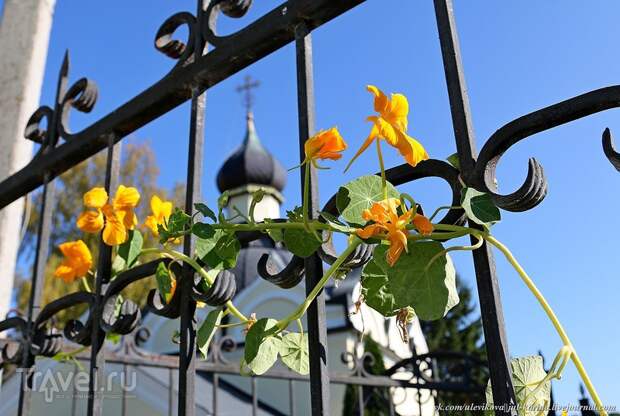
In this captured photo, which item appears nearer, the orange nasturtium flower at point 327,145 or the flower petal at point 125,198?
the orange nasturtium flower at point 327,145

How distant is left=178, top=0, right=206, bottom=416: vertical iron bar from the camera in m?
0.95

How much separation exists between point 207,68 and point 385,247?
2.02 ft

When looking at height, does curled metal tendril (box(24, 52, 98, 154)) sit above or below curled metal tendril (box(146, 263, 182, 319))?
above

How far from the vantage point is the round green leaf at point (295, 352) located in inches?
33.3

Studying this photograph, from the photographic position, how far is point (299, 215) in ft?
2.62

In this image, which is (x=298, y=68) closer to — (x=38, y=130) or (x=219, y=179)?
(x=38, y=130)

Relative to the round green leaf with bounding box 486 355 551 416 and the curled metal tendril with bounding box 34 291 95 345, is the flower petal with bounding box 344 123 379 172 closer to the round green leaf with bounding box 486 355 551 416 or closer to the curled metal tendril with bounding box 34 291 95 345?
the round green leaf with bounding box 486 355 551 416

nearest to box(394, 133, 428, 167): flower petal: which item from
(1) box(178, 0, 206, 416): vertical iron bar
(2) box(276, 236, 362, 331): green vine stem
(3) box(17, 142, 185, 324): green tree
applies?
(2) box(276, 236, 362, 331): green vine stem

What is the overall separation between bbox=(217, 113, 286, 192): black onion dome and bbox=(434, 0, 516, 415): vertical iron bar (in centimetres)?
1463

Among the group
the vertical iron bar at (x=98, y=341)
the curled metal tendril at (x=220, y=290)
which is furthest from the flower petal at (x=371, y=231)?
the vertical iron bar at (x=98, y=341)

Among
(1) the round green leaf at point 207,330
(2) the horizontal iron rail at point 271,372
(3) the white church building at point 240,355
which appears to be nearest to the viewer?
(1) the round green leaf at point 207,330

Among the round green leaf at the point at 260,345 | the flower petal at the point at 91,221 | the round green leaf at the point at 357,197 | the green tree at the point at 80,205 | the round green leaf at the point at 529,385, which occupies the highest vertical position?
the green tree at the point at 80,205

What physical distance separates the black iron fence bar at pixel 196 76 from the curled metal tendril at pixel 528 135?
1.38 feet

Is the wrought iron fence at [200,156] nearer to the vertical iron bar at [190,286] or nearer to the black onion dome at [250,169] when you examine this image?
the vertical iron bar at [190,286]
